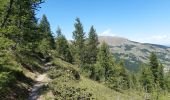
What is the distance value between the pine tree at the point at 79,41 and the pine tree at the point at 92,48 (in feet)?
8.00

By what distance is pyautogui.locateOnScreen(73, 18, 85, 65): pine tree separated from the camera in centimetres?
8756

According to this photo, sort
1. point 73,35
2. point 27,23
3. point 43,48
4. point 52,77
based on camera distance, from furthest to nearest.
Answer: point 73,35 → point 43,48 → point 27,23 → point 52,77

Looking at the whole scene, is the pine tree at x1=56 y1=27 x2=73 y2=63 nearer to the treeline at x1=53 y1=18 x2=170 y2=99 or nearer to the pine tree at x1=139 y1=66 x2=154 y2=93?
the treeline at x1=53 y1=18 x2=170 y2=99

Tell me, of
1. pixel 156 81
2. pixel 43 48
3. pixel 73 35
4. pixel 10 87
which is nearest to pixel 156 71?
pixel 156 81

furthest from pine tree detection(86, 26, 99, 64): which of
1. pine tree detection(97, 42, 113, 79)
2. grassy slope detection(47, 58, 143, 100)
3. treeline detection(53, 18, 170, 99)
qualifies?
Answer: grassy slope detection(47, 58, 143, 100)

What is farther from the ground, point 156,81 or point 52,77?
point 52,77

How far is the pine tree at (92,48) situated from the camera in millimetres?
89938

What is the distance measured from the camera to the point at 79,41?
89.8 meters

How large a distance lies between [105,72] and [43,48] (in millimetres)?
22038

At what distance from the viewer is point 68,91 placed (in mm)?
29859

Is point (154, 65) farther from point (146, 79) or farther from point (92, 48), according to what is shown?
point (92, 48)

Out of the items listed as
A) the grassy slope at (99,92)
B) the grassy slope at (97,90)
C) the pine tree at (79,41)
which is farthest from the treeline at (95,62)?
the grassy slope at (99,92)

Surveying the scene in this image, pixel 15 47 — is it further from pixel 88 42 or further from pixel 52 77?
pixel 88 42

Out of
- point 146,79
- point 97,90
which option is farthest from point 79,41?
point 97,90
